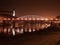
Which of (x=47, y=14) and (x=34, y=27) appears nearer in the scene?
(x=34, y=27)

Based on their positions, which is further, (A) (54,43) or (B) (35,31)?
(B) (35,31)

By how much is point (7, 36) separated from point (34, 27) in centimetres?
60

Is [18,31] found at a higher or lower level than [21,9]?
lower

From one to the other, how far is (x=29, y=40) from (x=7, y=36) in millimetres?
470

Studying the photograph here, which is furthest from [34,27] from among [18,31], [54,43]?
[54,43]

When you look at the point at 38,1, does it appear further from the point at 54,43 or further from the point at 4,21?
the point at 54,43

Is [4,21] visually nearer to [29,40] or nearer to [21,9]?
[29,40]

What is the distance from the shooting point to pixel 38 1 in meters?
5.11

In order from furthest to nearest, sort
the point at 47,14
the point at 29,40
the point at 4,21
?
the point at 47,14 → the point at 4,21 → the point at 29,40

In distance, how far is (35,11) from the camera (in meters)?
5.02

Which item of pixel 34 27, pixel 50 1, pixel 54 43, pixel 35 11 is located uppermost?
pixel 50 1

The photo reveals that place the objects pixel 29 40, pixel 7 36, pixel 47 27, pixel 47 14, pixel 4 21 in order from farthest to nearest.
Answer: pixel 47 14, pixel 47 27, pixel 4 21, pixel 7 36, pixel 29 40

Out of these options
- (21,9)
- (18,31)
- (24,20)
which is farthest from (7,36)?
(21,9)

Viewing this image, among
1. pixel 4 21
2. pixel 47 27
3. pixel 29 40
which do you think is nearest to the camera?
pixel 29 40
